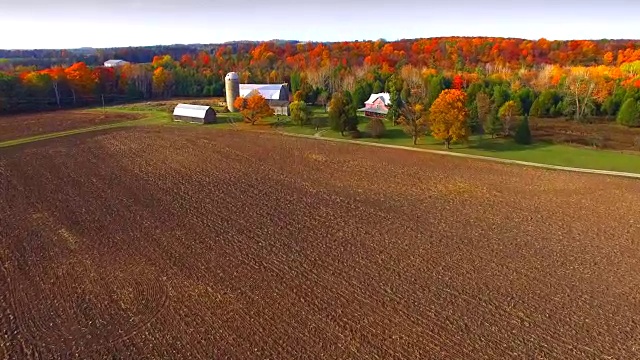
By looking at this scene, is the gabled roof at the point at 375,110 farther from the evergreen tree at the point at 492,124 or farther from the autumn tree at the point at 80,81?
the autumn tree at the point at 80,81

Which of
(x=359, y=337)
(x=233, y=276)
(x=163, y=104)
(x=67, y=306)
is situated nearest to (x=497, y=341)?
(x=359, y=337)

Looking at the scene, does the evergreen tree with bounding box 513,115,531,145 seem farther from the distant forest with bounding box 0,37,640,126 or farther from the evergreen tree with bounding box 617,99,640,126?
the evergreen tree with bounding box 617,99,640,126

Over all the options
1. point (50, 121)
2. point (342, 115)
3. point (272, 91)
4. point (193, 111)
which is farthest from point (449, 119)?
point (50, 121)

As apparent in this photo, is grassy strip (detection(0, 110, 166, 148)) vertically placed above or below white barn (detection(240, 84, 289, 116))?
below

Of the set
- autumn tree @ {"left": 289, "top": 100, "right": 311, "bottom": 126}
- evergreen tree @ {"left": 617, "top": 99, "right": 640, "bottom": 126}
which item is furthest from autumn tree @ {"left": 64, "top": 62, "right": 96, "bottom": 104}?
evergreen tree @ {"left": 617, "top": 99, "right": 640, "bottom": 126}

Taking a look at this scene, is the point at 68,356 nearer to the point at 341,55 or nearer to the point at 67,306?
the point at 67,306

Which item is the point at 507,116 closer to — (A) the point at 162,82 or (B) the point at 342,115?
(B) the point at 342,115
